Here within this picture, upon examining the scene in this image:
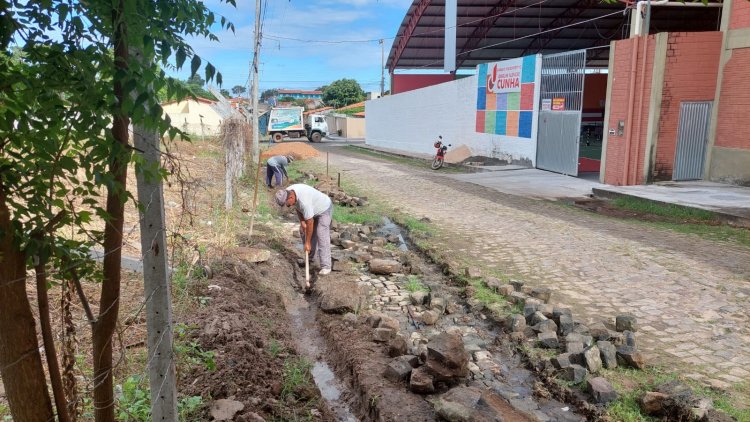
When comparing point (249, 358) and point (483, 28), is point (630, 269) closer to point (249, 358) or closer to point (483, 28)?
point (249, 358)

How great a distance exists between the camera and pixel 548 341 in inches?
187

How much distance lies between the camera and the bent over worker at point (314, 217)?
6.84 metres

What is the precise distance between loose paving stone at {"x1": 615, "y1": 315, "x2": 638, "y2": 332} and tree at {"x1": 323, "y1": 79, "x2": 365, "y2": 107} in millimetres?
68597

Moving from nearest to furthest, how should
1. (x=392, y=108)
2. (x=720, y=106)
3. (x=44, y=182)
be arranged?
(x=44, y=182) < (x=720, y=106) < (x=392, y=108)

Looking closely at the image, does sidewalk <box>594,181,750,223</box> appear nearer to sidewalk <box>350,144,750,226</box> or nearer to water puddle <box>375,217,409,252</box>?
sidewalk <box>350,144,750,226</box>

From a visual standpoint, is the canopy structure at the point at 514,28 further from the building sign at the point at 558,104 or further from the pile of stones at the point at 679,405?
the pile of stones at the point at 679,405

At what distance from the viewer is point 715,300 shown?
5844 millimetres

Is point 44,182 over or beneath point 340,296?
over

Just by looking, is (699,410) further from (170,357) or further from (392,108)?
(392,108)

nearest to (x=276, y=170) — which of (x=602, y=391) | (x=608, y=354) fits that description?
(x=608, y=354)

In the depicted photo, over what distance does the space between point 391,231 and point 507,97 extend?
12351 millimetres

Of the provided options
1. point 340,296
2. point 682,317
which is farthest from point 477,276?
point 682,317

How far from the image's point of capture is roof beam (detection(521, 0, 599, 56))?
2861cm

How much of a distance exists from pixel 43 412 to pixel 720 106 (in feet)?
51.5
